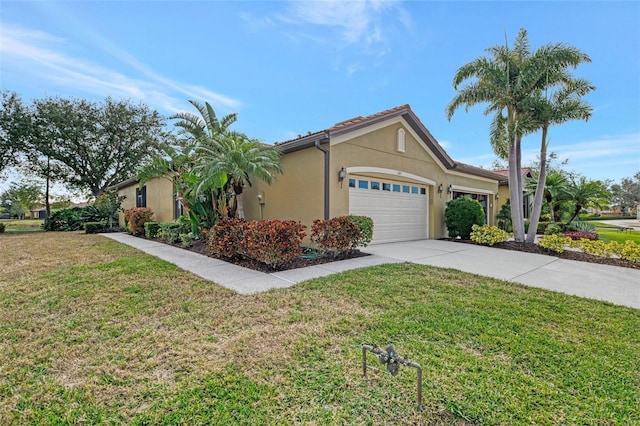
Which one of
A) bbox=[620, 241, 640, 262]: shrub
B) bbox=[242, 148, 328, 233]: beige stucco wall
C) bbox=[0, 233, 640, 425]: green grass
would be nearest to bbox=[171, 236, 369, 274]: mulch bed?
bbox=[242, 148, 328, 233]: beige stucco wall

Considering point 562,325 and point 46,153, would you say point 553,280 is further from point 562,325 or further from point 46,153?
point 46,153

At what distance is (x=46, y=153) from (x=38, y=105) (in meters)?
3.53

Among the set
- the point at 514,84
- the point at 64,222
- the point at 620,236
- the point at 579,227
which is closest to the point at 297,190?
the point at 514,84

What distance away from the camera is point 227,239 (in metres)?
7.64

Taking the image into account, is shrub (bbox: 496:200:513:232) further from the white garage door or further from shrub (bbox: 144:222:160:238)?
shrub (bbox: 144:222:160:238)

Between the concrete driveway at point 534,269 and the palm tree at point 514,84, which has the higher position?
the palm tree at point 514,84

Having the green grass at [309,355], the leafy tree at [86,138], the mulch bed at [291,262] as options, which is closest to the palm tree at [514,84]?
the mulch bed at [291,262]

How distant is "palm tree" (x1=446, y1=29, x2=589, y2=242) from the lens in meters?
9.67

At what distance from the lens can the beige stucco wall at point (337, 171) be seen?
9078 mm

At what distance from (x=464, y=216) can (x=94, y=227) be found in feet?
65.3

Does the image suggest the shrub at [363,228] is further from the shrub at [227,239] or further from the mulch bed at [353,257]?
the shrub at [227,239]

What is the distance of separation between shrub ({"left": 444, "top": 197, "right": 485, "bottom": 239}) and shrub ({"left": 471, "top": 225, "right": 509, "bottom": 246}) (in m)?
0.77

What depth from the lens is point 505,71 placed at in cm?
1030

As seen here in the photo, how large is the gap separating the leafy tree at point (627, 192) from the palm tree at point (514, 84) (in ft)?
183
